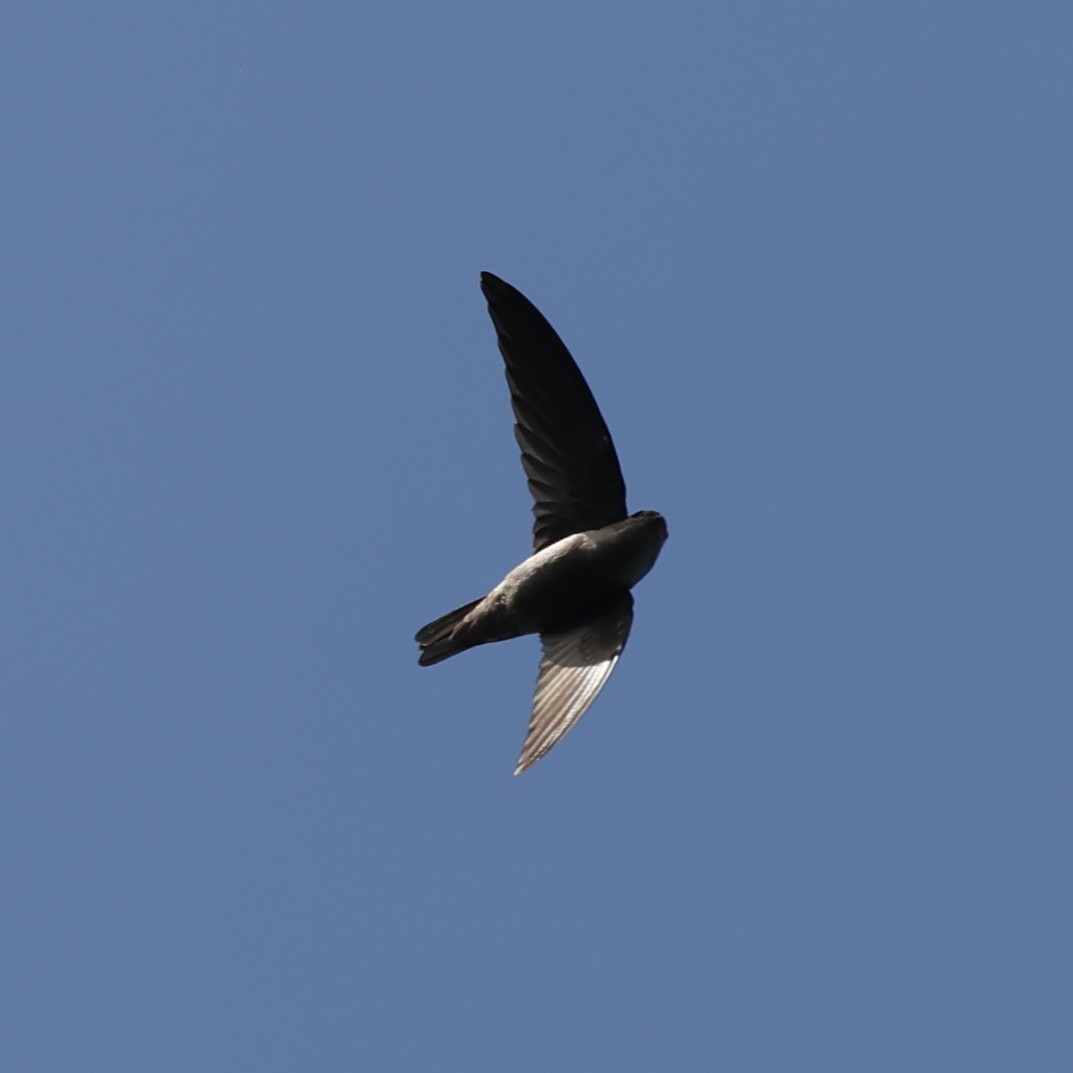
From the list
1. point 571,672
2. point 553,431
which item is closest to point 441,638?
point 571,672

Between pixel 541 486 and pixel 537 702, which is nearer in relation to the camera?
pixel 537 702

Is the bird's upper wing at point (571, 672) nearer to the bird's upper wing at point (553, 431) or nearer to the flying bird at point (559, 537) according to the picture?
the flying bird at point (559, 537)

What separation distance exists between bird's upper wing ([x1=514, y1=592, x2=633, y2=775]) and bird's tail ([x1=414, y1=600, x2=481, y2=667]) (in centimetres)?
56

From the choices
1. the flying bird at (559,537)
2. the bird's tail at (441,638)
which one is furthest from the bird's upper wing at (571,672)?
the bird's tail at (441,638)

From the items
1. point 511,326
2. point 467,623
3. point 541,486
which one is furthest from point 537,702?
point 511,326

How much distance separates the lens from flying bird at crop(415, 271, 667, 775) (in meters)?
9.59

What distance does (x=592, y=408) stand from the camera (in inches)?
390

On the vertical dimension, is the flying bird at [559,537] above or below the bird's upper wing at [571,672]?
above

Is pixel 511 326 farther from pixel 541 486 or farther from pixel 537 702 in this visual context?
pixel 537 702

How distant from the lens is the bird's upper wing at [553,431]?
9.82 m

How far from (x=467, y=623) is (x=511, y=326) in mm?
1983

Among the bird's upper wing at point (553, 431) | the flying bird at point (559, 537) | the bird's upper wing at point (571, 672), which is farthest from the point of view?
the bird's upper wing at point (553, 431)

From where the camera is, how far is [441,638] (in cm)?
988

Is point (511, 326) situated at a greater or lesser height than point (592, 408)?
greater
